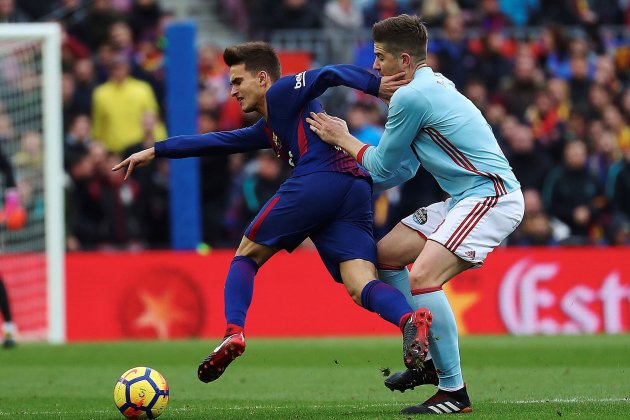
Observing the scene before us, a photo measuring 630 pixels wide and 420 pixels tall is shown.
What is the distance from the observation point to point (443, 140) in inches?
282

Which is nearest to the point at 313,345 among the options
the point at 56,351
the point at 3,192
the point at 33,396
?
the point at 56,351

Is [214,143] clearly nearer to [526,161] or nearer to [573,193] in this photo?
[526,161]

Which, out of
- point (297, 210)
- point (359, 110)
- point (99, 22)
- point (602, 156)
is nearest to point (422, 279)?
point (297, 210)

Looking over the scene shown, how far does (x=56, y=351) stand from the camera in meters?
12.9

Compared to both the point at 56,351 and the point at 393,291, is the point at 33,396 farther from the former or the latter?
the point at 56,351

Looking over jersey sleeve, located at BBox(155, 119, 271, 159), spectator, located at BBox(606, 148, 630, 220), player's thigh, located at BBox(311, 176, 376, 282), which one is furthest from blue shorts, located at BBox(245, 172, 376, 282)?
spectator, located at BBox(606, 148, 630, 220)

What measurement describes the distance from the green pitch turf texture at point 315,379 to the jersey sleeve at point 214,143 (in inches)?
61.3

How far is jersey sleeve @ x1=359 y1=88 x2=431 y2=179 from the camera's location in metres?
7.05

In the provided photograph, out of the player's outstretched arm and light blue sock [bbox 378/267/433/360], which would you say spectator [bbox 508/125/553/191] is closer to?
light blue sock [bbox 378/267/433/360]

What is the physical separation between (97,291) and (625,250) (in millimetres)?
6019

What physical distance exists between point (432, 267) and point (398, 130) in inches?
30.1

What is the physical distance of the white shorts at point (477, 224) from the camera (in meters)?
7.04

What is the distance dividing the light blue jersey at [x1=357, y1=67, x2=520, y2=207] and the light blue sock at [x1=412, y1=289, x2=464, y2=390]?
23.7 inches

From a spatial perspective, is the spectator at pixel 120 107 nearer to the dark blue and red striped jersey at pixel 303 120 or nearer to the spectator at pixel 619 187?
the spectator at pixel 619 187
